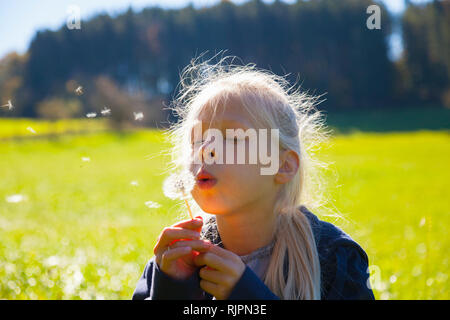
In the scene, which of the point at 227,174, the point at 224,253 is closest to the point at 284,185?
the point at 227,174

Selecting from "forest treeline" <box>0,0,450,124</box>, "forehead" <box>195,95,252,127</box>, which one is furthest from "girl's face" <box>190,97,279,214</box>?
"forest treeline" <box>0,0,450,124</box>

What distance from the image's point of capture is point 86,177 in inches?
559

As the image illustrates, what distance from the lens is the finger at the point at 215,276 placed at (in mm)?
1357

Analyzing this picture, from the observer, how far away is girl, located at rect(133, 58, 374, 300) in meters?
1.39

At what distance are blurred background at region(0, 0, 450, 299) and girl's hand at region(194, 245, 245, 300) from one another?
286 millimetres

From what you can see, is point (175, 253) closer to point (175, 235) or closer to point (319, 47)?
point (175, 235)

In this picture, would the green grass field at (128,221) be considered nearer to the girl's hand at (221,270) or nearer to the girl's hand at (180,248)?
the girl's hand at (180,248)

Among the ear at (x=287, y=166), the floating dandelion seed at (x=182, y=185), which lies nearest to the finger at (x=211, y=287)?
the floating dandelion seed at (x=182, y=185)

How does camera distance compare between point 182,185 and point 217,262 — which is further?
point 182,185

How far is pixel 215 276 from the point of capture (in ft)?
4.51

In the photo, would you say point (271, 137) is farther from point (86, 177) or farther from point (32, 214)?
point (86, 177)

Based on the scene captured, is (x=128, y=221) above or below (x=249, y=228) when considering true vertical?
below

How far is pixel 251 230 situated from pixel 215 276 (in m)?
0.32

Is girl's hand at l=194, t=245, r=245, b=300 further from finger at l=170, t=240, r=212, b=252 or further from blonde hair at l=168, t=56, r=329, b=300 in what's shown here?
blonde hair at l=168, t=56, r=329, b=300
